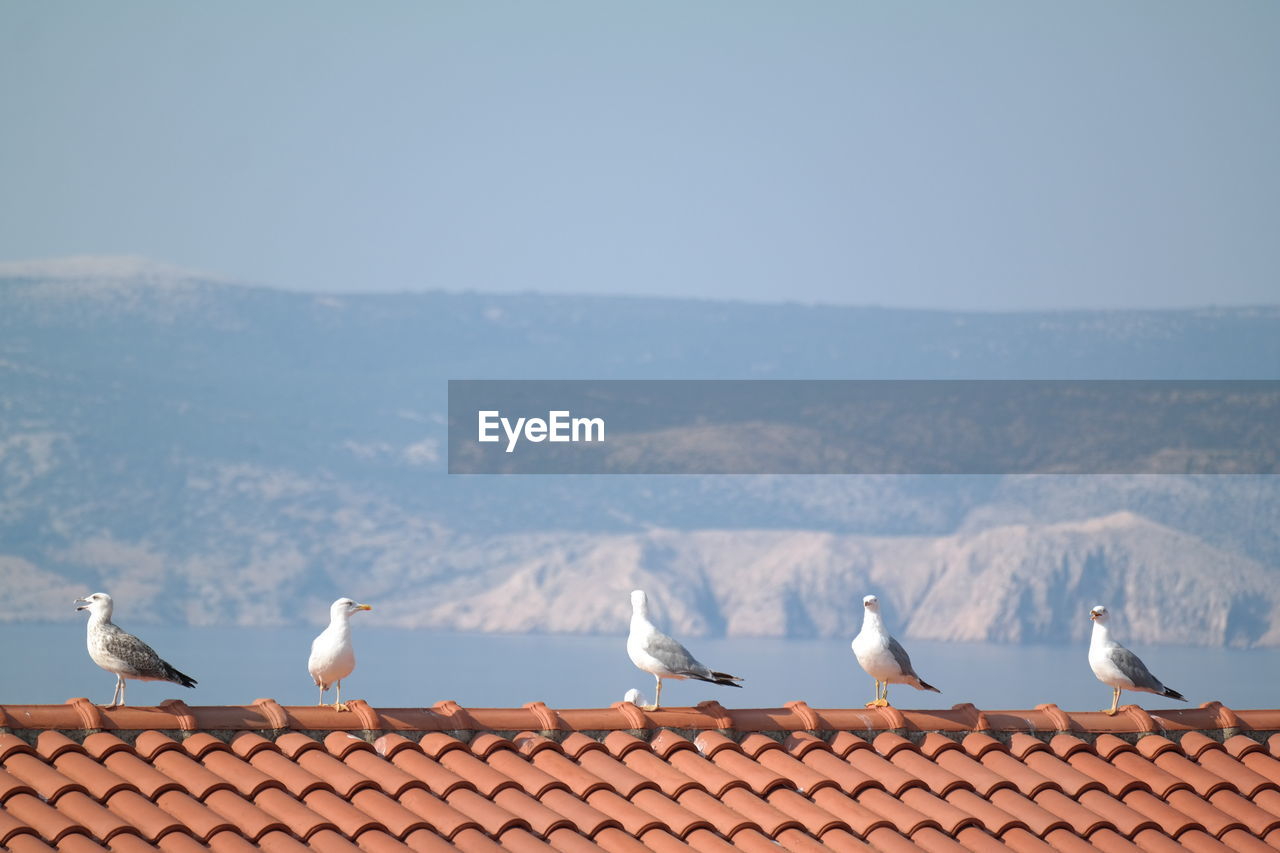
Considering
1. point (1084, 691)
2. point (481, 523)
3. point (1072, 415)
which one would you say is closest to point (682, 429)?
point (481, 523)

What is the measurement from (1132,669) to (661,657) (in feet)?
10.7

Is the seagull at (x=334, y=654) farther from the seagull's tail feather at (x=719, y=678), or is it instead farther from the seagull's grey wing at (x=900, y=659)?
the seagull's grey wing at (x=900, y=659)

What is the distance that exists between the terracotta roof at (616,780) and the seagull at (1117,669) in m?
0.90

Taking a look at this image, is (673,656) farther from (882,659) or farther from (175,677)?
(175,677)

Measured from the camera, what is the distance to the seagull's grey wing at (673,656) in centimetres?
1139

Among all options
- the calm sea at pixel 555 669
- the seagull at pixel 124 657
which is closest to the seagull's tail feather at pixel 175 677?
the seagull at pixel 124 657

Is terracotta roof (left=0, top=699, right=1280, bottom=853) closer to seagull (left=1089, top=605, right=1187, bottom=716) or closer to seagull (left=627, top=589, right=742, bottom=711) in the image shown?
seagull (left=627, top=589, right=742, bottom=711)

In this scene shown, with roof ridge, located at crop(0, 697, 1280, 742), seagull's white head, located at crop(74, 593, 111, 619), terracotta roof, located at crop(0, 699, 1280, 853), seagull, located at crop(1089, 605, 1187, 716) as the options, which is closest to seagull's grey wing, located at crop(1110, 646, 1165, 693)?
seagull, located at crop(1089, 605, 1187, 716)

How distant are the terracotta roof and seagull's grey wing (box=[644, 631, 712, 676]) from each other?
719 millimetres

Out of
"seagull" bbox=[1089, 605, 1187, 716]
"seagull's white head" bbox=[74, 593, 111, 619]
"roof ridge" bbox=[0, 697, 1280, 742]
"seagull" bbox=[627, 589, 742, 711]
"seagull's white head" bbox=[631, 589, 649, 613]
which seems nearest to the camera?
"roof ridge" bbox=[0, 697, 1280, 742]

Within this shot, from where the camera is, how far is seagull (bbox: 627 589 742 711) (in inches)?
448

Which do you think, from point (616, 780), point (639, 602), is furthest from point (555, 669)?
point (616, 780)

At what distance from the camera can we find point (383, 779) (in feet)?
30.7

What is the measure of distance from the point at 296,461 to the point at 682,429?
35.6 meters
